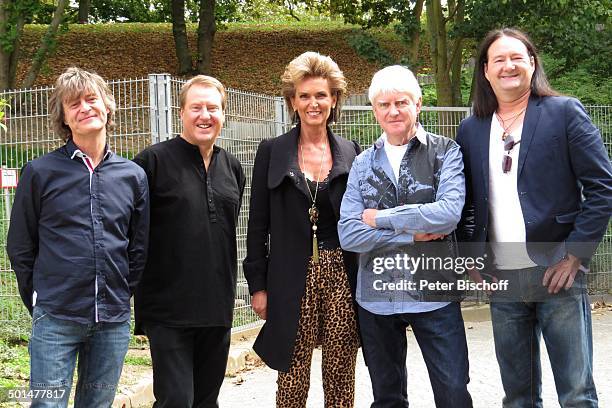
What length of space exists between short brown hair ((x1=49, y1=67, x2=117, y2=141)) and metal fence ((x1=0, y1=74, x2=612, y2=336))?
3.03m

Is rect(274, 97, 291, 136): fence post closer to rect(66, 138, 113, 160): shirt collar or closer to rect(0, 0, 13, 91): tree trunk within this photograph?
rect(66, 138, 113, 160): shirt collar

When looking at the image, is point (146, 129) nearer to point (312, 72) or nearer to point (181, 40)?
point (312, 72)

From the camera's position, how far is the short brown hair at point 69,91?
4066 mm

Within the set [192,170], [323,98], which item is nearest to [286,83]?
[323,98]

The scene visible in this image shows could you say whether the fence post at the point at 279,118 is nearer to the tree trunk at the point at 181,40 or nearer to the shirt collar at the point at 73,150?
the shirt collar at the point at 73,150

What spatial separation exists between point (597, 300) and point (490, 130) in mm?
7152

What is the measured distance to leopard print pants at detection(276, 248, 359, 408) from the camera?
444 cm

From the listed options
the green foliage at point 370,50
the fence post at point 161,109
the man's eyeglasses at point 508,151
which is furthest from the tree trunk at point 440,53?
the man's eyeglasses at point 508,151

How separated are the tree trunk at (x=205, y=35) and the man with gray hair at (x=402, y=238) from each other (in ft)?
60.6

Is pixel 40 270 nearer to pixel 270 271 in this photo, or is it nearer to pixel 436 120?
pixel 270 271

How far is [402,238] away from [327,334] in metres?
0.75

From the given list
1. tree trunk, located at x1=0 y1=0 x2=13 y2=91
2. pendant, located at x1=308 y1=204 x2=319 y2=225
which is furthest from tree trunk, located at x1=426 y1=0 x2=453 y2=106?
pendant, located at x1=308 y1=204 x2=319 y2=225

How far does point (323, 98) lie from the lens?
455 cm

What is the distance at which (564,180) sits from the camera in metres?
3.97
